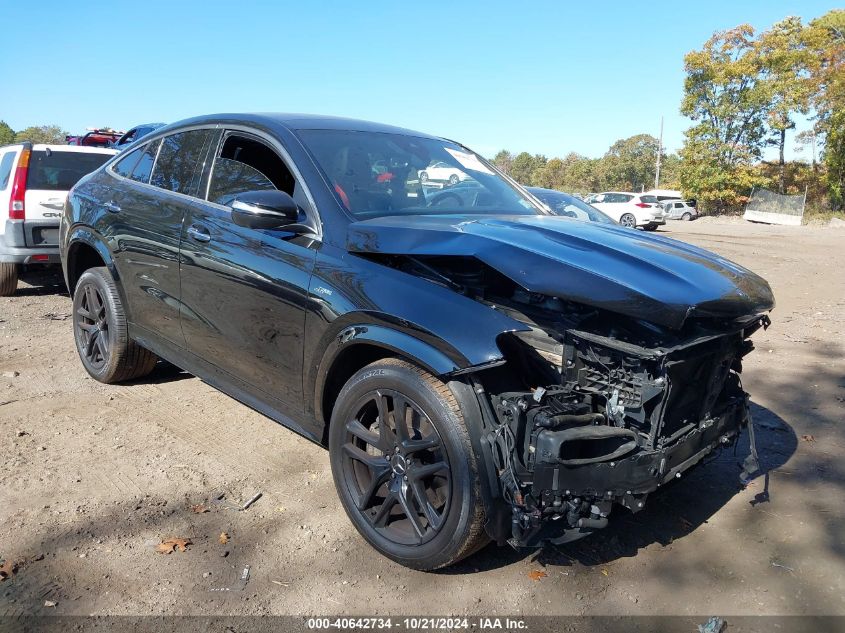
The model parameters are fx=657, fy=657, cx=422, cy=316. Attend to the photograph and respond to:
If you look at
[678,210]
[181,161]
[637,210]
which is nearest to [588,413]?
[181,161]

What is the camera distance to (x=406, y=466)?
270cm

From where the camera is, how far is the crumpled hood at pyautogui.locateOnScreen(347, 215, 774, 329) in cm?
239

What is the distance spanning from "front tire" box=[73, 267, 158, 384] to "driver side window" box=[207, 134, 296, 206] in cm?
139

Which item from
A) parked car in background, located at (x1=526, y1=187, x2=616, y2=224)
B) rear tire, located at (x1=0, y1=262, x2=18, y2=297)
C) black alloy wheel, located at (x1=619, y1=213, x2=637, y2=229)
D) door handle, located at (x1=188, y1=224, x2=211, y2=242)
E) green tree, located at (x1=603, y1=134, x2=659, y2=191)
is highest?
green tree, located at (x1=603, y1=134, x2=659, y2=191)

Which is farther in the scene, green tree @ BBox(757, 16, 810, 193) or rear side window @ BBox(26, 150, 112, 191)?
green tree @ BBox(757, 16, 810, 193)

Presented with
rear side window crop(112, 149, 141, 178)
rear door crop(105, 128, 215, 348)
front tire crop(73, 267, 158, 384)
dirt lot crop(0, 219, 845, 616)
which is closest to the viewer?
dirt lot crop(0, 219, 845, 616)

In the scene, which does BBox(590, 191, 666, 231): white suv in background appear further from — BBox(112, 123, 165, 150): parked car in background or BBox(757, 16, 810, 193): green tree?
BBox(112, 123, 165, 150): parked car in background

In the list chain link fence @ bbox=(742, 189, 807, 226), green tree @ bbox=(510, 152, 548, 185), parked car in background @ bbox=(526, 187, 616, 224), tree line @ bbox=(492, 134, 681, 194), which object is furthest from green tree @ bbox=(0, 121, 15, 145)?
parked car in background @ bbox=(526, 187, 616, 224)

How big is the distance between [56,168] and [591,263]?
7.64 metres

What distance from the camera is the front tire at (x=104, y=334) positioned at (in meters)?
4.59

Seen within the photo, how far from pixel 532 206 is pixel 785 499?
7.00ft

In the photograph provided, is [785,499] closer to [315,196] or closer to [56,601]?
[315,196]

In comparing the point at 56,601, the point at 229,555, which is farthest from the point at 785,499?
the point at 56,601

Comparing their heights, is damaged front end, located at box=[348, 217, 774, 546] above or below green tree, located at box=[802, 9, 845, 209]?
below
